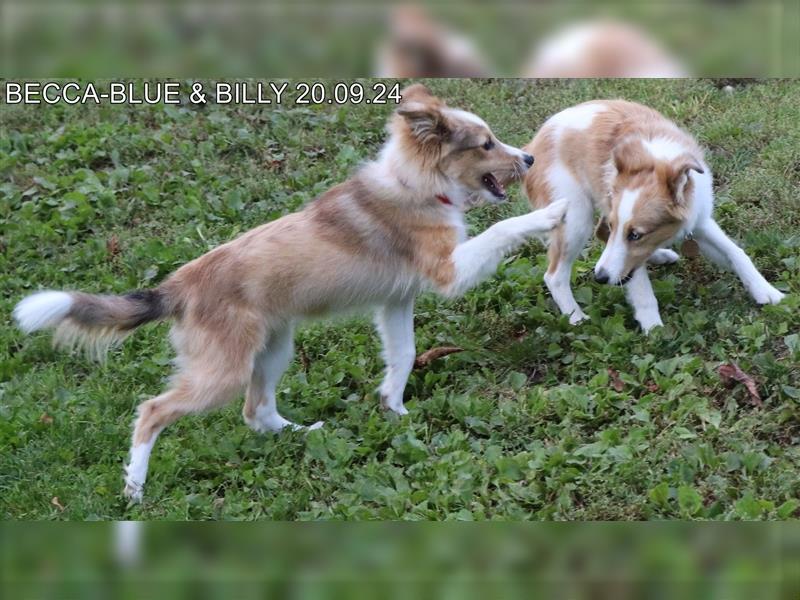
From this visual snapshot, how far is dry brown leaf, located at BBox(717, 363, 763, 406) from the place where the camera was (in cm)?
503

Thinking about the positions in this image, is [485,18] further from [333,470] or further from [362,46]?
[333,470]

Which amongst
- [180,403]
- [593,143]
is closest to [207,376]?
[180,403]

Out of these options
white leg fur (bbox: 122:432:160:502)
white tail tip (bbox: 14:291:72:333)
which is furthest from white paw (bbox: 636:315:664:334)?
white tail tip (bbox: 14:291:72:333)

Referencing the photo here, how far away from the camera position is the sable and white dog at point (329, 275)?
5.04 meters

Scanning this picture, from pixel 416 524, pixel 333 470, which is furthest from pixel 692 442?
pixel 416 524

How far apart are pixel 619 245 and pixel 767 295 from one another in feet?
2.74

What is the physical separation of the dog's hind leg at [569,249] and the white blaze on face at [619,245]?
374 mm

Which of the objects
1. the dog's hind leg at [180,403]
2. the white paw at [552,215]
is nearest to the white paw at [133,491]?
the dog's hind leg at [180,403]

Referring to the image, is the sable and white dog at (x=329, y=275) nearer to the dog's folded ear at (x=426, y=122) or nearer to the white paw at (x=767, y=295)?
the dog's folded ear at (x=426, y=122)

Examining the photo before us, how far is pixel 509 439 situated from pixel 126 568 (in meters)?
2.54

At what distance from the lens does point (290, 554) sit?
9.65ft

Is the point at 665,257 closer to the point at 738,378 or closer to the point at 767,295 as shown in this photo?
the point at 767,295

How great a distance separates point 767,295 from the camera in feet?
18.6

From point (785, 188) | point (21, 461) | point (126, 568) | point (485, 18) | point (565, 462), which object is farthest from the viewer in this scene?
point (785, 188)
